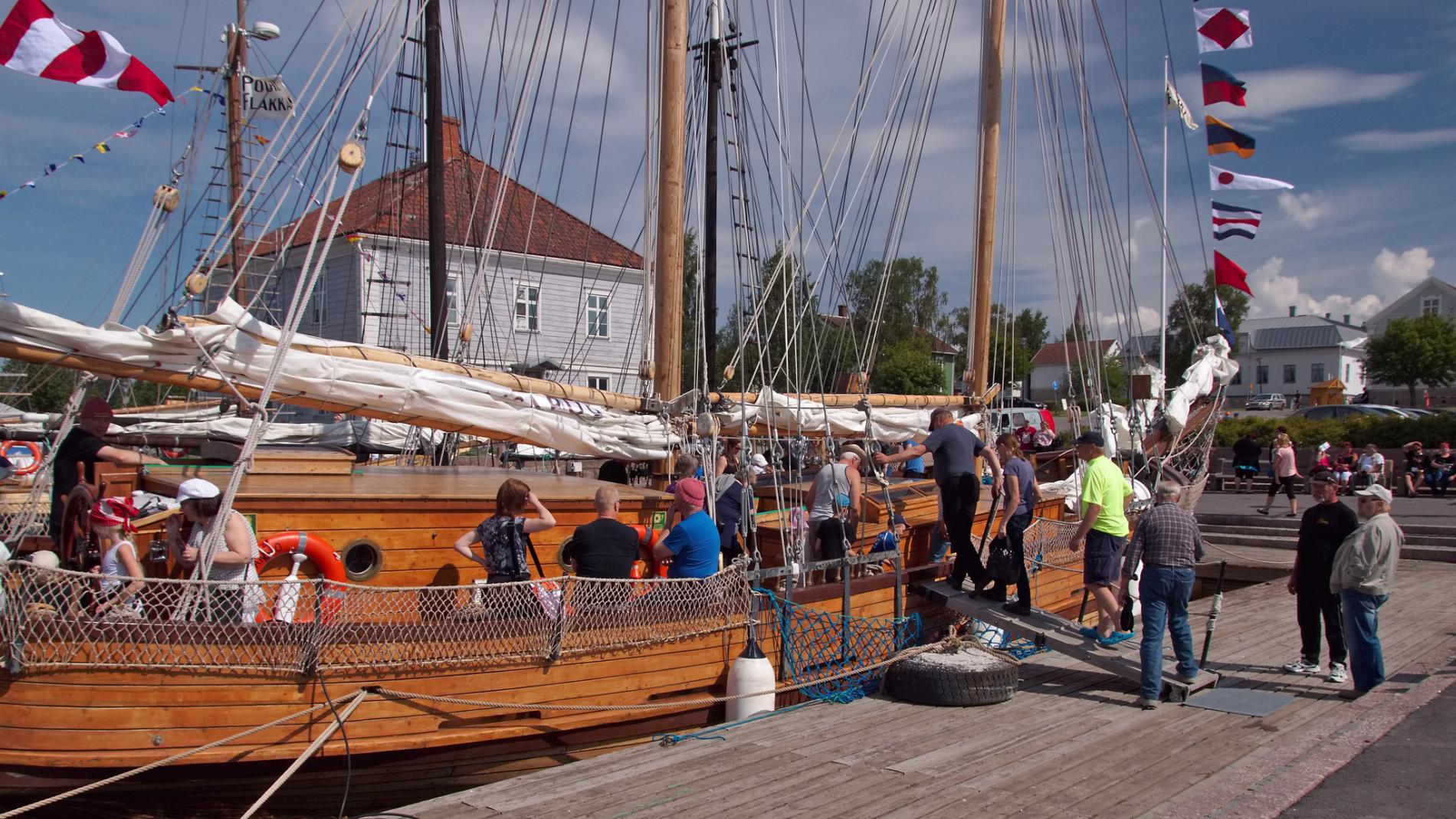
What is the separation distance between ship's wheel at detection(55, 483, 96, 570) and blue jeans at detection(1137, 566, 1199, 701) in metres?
6.77

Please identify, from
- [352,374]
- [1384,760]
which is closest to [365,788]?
[352,374]

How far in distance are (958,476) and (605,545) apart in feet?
9.72

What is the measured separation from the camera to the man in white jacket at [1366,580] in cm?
656

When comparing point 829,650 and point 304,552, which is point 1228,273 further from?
point 304,552

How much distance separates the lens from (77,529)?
6469mm

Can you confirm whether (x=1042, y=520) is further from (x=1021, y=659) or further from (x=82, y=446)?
(x=82, y=446)

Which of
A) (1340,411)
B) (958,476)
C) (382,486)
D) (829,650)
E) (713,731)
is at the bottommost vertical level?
(713,731)

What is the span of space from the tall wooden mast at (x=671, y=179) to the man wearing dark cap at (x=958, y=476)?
2.33m

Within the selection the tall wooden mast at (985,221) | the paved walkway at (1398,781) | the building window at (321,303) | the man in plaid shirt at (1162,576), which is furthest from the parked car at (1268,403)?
the paved walkway at (1398,781)

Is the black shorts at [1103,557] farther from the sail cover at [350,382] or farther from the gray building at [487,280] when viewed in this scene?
the gray building at [487,280]

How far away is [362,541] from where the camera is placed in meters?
6.49

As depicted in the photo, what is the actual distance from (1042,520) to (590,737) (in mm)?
5101

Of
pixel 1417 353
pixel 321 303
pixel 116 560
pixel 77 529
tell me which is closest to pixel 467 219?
pixel 321 303

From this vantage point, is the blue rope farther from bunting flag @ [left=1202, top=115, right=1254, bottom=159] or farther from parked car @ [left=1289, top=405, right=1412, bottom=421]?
parked car @ [left=1289, top=405, right=1412, bottom=421]
